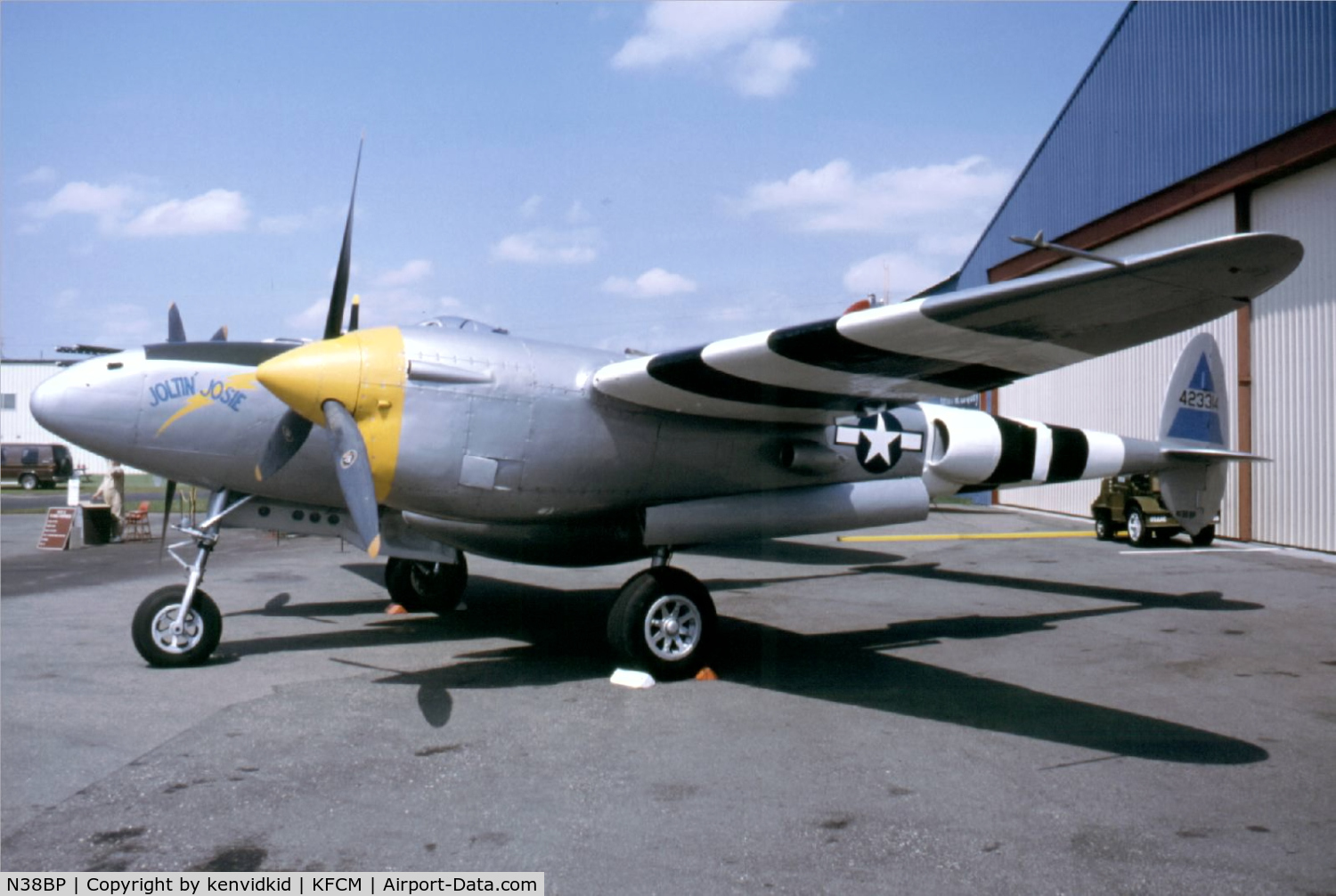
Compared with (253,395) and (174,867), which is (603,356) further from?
(174,867)

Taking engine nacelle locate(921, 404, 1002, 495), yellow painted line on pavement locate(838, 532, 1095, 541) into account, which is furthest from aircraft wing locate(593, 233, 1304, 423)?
yellow painted line on pavement locate(838, 532, 1095, 541)

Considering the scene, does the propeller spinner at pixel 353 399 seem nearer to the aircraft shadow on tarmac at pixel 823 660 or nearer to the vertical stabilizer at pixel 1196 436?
the aircraft shadow on tarmac at pixel 823 660

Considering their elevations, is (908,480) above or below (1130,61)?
below

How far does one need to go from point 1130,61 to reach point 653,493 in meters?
18.2

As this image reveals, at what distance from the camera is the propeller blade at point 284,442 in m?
7.45

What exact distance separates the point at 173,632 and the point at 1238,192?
17.6 metres

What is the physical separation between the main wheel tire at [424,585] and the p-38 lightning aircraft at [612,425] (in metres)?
1.56

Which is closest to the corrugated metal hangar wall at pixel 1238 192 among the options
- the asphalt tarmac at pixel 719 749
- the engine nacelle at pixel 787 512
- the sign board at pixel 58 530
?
the asphalt tarmac at pixel 719 749

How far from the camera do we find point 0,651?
8.34 m

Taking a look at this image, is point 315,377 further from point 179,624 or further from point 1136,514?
point 1136,514

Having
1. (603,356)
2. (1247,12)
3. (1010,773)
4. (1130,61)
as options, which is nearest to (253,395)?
(603,356)

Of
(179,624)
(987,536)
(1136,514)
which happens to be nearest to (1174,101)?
(1136,514)

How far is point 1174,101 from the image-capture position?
18.7 meters

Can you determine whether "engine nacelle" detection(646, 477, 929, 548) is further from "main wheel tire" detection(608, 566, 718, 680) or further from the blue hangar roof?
the blue hangar roof
